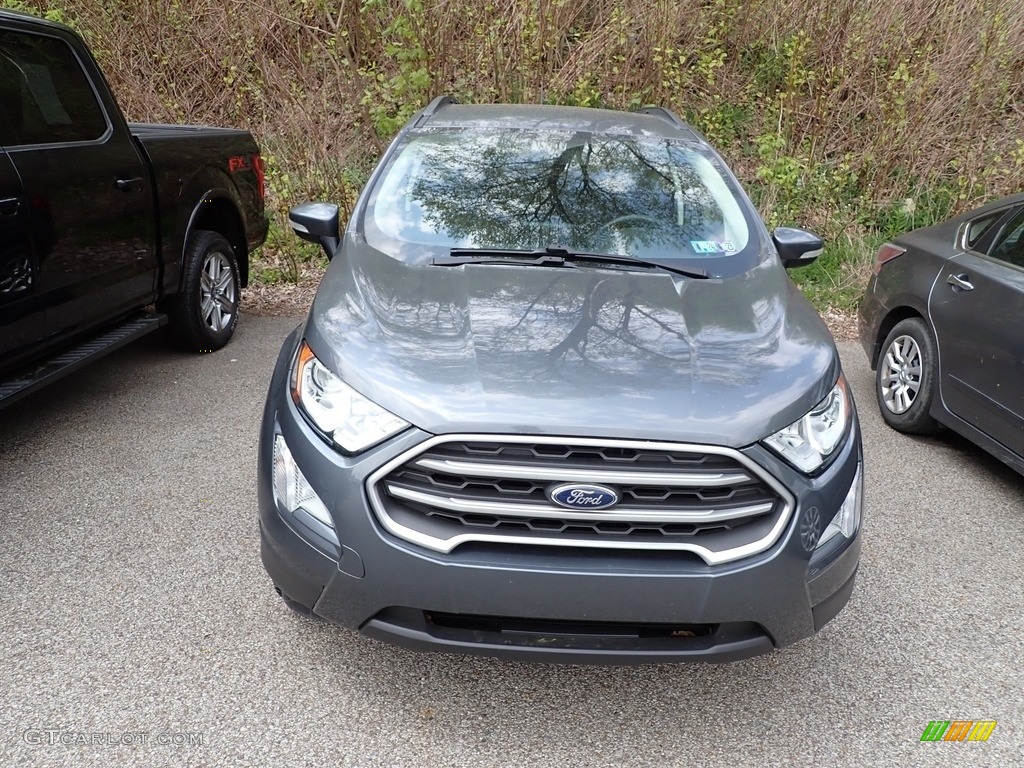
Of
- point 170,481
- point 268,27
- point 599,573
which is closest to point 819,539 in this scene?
point 599,573

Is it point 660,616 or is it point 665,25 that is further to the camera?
point 665,25

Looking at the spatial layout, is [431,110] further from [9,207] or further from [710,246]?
[9,207]

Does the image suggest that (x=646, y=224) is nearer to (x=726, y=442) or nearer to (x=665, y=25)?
(x=726, y=442)

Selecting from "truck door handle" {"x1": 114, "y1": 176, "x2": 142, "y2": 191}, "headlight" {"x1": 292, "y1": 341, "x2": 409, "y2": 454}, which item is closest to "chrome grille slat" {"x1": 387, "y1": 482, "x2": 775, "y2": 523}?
"headlight" {"x1": 292, "y1": 341, "x2": 409, "y2": 454}

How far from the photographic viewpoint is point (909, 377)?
486 centimetres

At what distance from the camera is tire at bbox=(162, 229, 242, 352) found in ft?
17.4

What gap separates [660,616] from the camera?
217 cm

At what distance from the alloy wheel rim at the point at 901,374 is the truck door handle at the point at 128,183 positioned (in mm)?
4451

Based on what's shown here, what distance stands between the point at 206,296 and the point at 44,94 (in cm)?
162

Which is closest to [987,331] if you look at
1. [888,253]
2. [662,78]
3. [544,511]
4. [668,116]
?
[888,253]

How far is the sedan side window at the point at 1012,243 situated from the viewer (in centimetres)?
430

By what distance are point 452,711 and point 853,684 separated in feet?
4.39

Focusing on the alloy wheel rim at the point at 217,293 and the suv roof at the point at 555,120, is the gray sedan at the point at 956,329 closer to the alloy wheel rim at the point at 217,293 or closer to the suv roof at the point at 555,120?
the suv roof at the point at 555,120

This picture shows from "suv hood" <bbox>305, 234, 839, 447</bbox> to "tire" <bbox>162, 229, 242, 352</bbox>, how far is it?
101 inches
